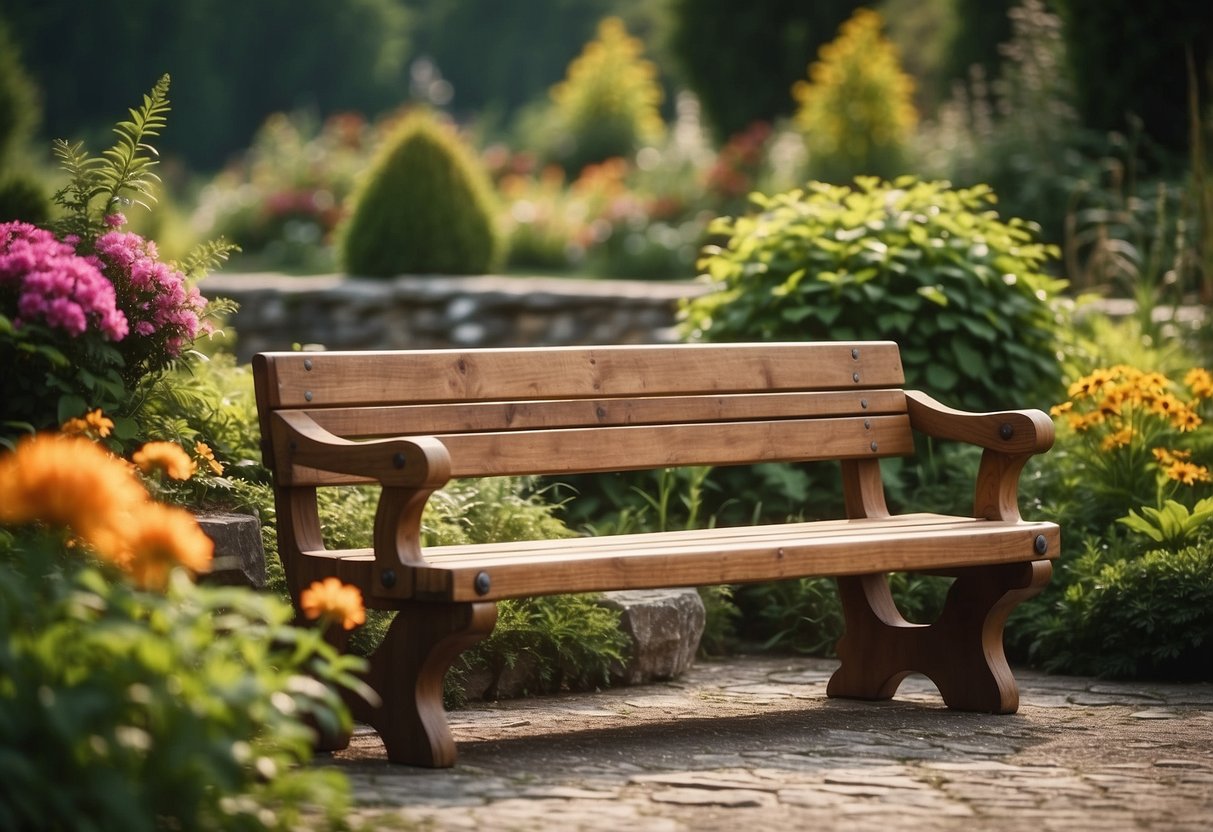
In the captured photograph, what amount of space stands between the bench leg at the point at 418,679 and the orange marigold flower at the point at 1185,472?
2.63 meters

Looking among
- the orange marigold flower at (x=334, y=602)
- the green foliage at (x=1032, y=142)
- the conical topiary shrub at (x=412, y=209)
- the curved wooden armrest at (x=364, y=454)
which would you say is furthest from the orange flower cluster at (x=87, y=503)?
the green foliage at (x=1032, y=142)

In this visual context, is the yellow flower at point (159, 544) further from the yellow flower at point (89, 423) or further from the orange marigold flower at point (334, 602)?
the yellow flower at point (89, 423)

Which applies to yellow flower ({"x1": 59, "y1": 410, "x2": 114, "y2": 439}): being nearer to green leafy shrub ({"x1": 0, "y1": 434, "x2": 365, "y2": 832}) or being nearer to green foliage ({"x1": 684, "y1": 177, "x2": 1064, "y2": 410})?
green leafy shrub ({"x1": 0, "y1": 434, "x2": 365, "y2": 832})

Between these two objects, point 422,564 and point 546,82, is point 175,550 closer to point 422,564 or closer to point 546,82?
point 422,564

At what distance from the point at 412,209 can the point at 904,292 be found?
5.05 m

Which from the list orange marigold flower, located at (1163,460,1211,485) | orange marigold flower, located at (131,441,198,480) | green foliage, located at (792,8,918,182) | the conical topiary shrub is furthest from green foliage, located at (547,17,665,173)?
orange marigold flower, located at (131,441,198,480)

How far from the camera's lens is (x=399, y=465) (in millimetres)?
3355

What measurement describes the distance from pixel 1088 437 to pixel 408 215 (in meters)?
5.77

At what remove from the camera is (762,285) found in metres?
5.98

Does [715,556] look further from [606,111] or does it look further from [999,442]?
[606,111]

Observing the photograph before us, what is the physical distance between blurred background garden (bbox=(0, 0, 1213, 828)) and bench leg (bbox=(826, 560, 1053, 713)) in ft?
2.30

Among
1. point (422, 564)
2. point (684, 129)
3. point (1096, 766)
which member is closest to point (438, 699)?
point (422, 564)

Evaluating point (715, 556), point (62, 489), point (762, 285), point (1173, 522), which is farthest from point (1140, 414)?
point (62, 489)

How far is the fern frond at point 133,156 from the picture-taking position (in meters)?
3.96
